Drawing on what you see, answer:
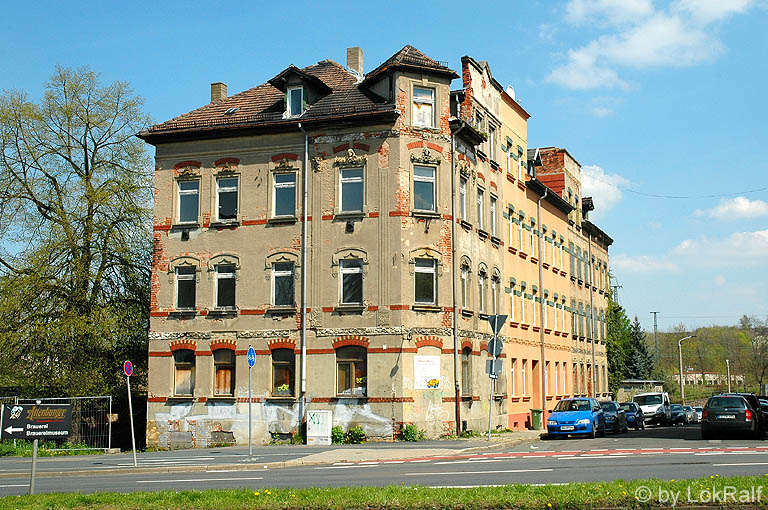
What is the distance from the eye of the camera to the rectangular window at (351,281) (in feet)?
101

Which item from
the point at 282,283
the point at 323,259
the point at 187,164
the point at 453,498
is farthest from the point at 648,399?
the point at 453,498

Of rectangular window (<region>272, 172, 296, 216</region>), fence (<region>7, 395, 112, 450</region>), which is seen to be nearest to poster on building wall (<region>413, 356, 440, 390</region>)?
rectangular window (<region>272, 172, 296, 216</region>)

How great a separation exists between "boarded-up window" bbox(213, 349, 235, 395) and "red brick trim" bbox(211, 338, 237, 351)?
0.66 feet

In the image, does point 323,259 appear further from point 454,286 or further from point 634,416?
point 634,416

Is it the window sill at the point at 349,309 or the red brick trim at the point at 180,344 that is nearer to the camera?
the window sill at the point at 349,309

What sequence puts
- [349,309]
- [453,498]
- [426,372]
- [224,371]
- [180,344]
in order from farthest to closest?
1. [180,344]
2. [224,371]
3. [349,309]
4. [426,372]
5. [453,498]

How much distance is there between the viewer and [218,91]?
3791 centimetres

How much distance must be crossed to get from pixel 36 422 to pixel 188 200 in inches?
710

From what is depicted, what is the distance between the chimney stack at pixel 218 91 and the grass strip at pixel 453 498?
27073 mm

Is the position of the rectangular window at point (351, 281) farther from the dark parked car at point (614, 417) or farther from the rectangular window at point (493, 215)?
the dark parked car at point (614, 417)

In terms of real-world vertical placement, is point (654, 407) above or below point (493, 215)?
below

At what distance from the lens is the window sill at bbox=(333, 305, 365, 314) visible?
3044cm

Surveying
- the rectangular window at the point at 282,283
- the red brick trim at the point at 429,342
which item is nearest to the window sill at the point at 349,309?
the rectangular window at the point at 282,283

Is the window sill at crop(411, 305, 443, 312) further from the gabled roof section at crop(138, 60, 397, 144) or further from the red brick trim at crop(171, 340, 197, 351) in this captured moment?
the red brick trim at crop(171, 340, 197, 351)
